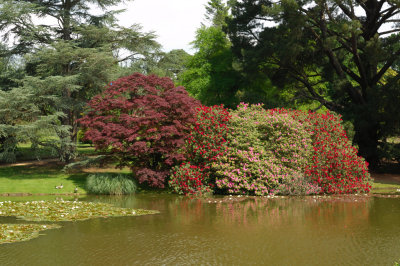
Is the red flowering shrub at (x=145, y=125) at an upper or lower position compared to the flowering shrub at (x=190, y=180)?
upper

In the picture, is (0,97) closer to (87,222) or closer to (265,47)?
(87,222)

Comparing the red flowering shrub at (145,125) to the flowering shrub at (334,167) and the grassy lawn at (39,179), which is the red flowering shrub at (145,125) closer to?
the grassy lawn at (39,179)

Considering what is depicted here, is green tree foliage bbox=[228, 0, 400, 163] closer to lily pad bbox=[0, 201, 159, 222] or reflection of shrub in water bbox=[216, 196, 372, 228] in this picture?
reflection of shrub in water bbox=[216, 196, 372, 228]

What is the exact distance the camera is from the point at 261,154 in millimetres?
16438

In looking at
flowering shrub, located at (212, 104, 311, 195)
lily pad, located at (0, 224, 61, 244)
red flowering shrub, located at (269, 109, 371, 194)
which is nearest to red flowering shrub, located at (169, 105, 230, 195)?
flowering shrub, located at (212, 104, 311, 195)

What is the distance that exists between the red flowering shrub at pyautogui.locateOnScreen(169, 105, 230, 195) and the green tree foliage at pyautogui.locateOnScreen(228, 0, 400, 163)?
27.4 ft

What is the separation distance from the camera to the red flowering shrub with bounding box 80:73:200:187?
Result: 1664 cm

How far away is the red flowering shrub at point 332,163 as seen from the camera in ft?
54.7

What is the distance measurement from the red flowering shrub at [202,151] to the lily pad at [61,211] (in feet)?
13.4

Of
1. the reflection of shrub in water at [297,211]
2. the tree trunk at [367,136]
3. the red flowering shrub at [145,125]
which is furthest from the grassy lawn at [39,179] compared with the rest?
the tree trunk at [367,136]

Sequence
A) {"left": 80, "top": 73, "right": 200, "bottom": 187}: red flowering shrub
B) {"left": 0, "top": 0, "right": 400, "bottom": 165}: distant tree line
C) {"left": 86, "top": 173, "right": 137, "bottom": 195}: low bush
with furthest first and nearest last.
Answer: {"left": 0, "top": 0, "right": 400, "bottom": 165}: distant tree line
{"left": 86, "top": 173, "right": 137, "bottom": 195}: low bush
{"left": 80, "top": 73, "right": 200, "bottom": 187}: red flowering shrub

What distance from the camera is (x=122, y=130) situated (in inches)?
652

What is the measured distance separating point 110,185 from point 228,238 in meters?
9.37

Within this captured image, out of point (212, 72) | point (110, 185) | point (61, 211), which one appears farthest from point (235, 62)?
point (61, 211)
